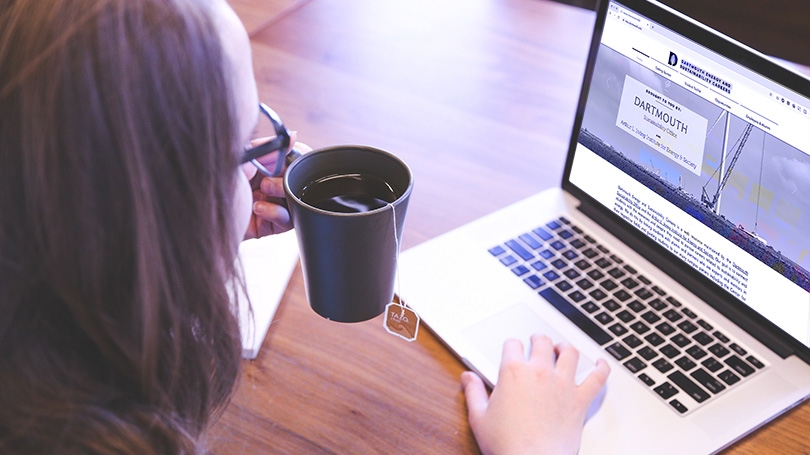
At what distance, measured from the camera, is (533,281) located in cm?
86

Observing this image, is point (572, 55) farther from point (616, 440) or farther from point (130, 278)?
point (130, 278)

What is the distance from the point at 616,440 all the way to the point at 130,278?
0.48 m

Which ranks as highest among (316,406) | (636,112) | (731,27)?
(636,112)

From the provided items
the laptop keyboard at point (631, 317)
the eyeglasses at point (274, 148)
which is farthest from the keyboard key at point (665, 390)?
the eyeglasses at point (274, 148)

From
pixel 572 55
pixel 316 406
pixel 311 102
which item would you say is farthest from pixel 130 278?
pixel 572 55

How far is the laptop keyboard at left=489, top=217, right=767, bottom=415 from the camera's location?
748 millimetres

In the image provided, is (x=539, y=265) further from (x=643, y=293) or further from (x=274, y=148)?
(x=274, y=148)

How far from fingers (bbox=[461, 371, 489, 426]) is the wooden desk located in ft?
0.04

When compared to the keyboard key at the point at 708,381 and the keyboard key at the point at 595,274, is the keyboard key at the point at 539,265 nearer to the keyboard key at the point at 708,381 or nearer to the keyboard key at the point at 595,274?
the keyboard key at the point at 595,274

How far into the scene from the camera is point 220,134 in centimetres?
50

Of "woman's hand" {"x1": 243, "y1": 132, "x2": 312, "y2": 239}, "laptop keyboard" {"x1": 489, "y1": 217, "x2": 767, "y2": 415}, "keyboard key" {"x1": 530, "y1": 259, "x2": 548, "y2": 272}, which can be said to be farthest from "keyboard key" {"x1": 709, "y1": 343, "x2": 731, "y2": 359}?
"woman's hand" {"x1": 243, "y1": 132, "x2": 312, "y2": 239}

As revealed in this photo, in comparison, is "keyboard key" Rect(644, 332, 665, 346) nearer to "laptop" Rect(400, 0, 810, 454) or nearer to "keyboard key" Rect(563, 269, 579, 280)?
"laptop" Rect(400, 0, 810, 454)

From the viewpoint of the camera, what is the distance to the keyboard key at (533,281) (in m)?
0.86

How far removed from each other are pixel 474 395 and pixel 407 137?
483 mm
